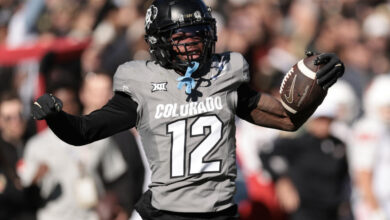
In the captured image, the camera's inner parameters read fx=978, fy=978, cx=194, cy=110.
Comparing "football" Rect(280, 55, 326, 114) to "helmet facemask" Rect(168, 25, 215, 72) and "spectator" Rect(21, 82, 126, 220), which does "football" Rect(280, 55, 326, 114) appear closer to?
"helmet facemask" Rect(168, 25, 215, 72)

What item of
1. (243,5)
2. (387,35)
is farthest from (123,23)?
(387,35)

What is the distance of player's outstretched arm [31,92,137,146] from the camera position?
466 cm

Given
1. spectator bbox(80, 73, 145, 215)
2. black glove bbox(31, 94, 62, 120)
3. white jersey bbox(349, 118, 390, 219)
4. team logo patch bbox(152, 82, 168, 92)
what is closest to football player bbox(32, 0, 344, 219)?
team logo patch bbox(152, 82, 168, 92)

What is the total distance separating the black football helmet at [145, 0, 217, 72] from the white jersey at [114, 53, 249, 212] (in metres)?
0.09

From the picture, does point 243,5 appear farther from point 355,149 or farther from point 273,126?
point 273,126

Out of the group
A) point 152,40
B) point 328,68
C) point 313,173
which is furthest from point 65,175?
point 328,68

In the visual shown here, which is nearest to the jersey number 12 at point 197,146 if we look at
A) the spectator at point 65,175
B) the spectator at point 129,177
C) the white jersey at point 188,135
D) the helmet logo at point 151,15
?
the white jersey at point 188,135

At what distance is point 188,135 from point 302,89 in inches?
24.6

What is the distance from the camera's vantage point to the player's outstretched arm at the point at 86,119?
15.3 feet

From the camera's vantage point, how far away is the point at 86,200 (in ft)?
24.1

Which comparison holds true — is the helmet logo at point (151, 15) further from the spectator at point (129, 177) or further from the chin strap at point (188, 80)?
the spectator at point (129, 177)

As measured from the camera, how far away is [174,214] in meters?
4.93

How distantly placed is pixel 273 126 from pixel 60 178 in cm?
278

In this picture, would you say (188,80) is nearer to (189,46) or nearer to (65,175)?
(189,46)
